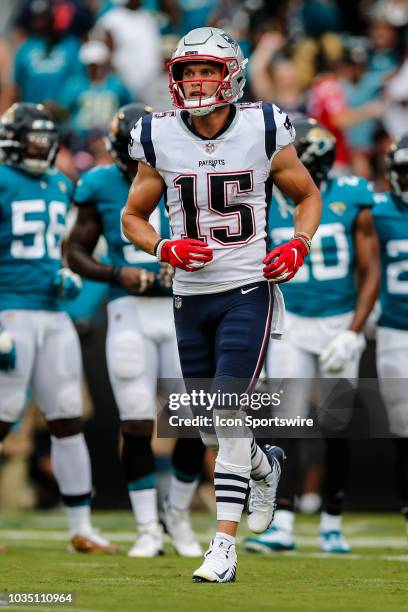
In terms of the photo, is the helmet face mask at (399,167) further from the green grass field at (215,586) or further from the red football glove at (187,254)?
the red football glove at (187,254)

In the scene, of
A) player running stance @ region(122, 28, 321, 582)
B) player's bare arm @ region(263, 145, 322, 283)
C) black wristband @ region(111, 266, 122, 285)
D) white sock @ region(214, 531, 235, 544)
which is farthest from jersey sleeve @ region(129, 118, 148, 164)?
black wristband @ region(111, 266, 122, 285)

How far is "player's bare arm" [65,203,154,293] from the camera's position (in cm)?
742

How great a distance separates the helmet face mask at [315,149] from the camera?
784cm

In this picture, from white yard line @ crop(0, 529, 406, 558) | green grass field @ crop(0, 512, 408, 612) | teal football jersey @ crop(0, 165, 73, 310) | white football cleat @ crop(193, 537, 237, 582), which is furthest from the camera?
white yard line @ crop(0, 529, 406, 558)

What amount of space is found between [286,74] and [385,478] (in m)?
3.86

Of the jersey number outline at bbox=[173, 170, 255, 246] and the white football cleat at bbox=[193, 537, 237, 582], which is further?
the jersey number outline at bbox=[173, 170, 255, 246]

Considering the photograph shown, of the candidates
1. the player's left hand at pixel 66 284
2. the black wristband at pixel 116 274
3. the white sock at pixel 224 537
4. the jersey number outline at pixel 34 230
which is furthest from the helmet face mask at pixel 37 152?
the white sock at pixel 224 537

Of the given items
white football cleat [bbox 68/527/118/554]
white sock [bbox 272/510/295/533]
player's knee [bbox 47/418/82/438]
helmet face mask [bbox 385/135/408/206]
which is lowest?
white football cleat [bbox 68/527/118/554]

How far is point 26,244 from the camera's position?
7477 millimetres

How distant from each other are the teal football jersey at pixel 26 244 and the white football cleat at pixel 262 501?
2.07 m

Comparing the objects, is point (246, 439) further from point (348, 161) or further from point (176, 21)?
point (176, 21)

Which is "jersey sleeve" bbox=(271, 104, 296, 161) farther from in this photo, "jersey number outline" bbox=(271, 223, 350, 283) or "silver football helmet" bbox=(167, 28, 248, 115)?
"jersey number outline" bbox=(271, 223, 350, 283)

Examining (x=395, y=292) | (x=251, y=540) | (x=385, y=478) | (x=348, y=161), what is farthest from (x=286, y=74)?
(x=251, y=540)

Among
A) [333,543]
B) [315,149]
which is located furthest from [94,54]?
[333,543]
